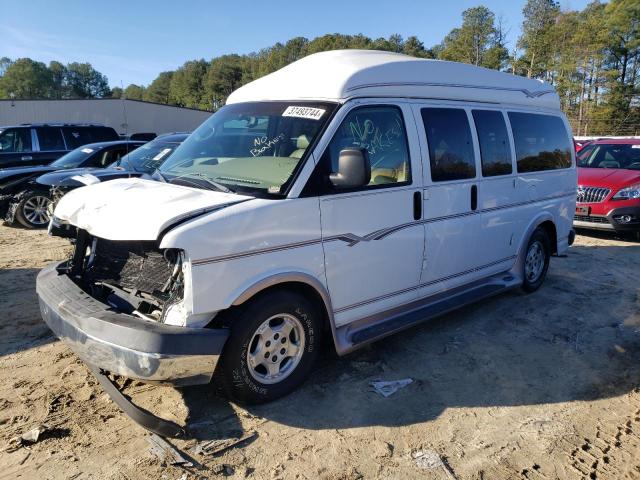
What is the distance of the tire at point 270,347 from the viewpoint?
3385mm

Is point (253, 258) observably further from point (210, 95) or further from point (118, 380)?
point (210, 95)

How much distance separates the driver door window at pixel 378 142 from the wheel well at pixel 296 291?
91 centimetres

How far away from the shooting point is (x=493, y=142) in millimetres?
5371

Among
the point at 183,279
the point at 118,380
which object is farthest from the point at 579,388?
the point at 118,380

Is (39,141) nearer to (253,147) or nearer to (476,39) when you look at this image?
(253,147)

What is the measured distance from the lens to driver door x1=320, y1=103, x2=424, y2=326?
3.83 m

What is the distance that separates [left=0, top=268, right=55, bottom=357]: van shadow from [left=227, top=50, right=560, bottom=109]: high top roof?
9.54ft

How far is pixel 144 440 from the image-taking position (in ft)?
10.8

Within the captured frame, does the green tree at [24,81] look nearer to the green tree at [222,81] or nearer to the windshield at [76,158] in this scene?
the green tree at [222,81]

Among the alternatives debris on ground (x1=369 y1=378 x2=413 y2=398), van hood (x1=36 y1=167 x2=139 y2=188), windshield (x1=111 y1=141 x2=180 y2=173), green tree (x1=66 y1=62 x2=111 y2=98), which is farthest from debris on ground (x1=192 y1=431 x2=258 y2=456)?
green tree (x1=66 y1=62 x2=111 y2=98)

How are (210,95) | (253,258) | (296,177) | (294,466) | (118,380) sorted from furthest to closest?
(210,95) → (118,380) → (296,177) → (253,258) → (294,466)

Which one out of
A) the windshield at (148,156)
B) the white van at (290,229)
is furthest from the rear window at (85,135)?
the white van at (290,229)

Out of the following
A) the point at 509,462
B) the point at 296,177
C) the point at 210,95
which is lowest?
the point at 509,462

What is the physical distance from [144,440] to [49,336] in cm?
211
